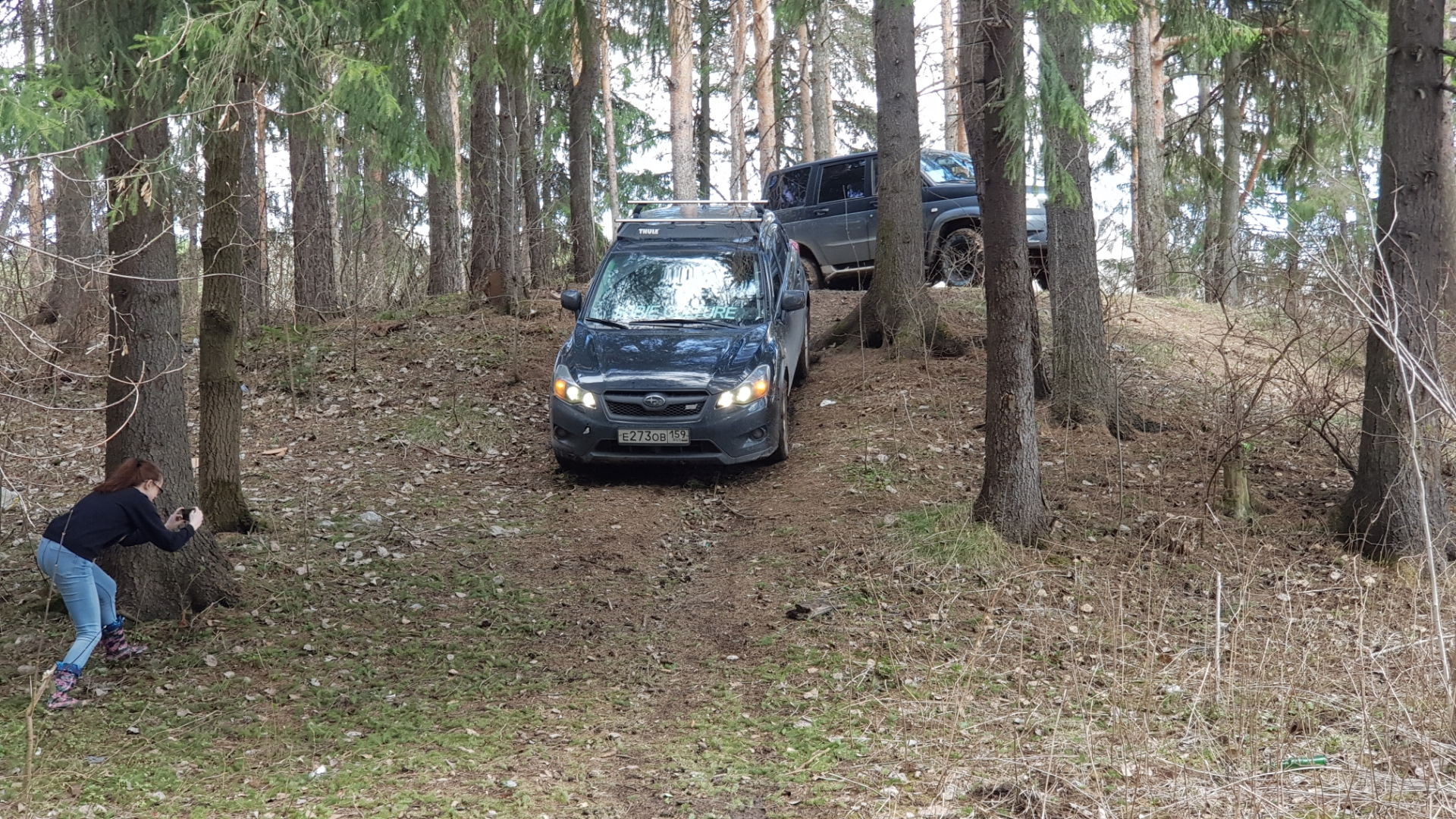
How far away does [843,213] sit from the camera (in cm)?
1545

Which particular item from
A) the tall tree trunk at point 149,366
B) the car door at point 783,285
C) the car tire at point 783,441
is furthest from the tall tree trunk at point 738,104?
the tall tree trunk at point 149,366

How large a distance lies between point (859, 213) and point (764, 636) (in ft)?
32.7

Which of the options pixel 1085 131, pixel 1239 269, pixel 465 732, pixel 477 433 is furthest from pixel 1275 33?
pixel 465 732

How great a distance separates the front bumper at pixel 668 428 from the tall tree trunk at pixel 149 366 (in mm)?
3053

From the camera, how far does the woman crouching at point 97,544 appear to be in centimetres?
549

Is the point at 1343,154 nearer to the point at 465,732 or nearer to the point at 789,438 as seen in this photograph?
the point at 789,438

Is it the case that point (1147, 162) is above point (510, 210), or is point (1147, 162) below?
above

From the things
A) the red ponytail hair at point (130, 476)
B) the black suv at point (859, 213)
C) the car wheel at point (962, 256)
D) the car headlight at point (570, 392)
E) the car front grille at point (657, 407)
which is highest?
the black suv at point (859, 213)

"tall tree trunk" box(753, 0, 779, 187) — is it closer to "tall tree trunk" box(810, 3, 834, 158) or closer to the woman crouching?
"tall tree trunk" box(810, 3, 834, 158)

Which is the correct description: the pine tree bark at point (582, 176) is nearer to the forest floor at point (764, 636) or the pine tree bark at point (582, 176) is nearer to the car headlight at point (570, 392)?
the forest floor at point (764, 636)

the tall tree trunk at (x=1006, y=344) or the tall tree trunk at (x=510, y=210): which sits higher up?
the tall tree trunk at (x=510, y=210)

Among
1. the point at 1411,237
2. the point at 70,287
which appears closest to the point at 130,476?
the point at 70,287

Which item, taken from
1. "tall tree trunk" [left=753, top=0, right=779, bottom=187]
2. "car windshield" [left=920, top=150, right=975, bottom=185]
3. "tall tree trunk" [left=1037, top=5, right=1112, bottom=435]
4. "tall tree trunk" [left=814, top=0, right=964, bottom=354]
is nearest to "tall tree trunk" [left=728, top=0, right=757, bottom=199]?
"tall tree trunk" [left=753, top=0, right=779, bottom=187]

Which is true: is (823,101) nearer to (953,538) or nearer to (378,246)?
(378,246)
